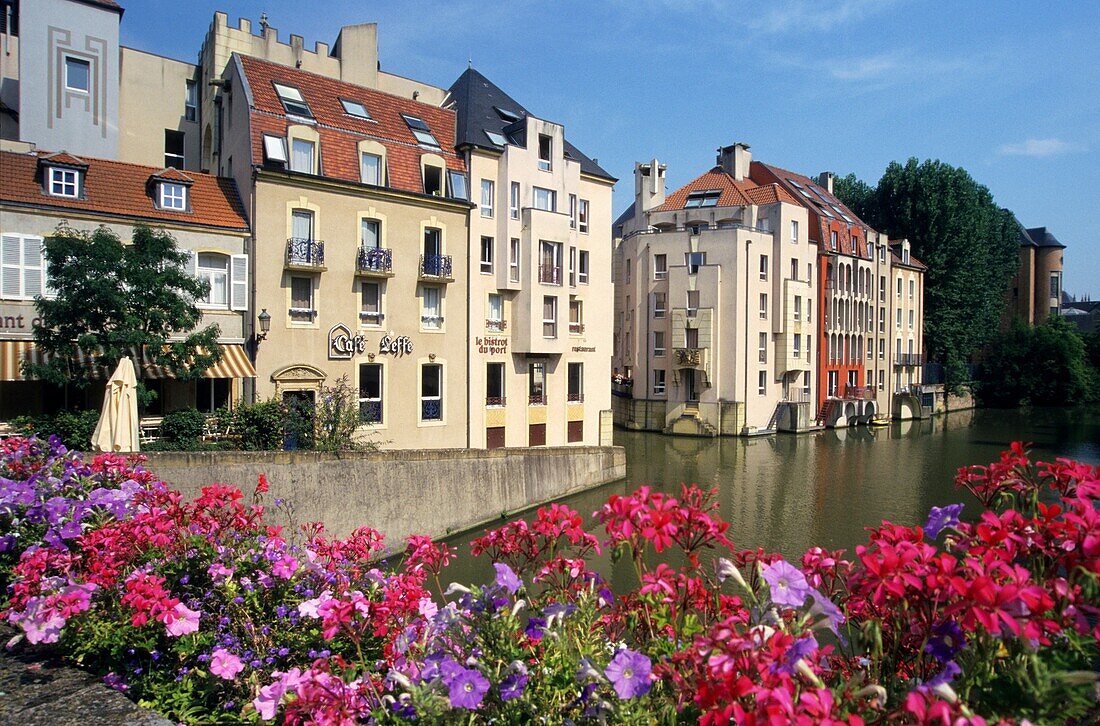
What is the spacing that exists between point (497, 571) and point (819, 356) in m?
50.9

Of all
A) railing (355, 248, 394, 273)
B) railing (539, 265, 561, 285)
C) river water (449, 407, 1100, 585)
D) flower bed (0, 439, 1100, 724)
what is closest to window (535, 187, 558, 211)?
railing (539, 265, 561, 285)

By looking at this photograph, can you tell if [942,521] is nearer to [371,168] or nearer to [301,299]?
[301,299]

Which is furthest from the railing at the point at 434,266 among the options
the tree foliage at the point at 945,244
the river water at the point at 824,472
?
the tree foliage at the point at 945,244

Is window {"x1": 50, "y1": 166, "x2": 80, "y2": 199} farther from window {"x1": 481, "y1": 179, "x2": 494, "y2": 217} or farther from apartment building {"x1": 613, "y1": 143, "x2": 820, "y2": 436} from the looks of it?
apartment building {"x1": 613, "y1": 143, "x2": 820, "y2": 436}

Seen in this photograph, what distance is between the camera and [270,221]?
22391 mm

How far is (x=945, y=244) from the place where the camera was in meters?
63.9

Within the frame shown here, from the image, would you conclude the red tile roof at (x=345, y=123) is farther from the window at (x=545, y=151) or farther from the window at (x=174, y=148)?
the window at (x=174, y=148)

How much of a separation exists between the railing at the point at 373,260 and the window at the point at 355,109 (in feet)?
16.6

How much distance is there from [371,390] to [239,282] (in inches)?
207

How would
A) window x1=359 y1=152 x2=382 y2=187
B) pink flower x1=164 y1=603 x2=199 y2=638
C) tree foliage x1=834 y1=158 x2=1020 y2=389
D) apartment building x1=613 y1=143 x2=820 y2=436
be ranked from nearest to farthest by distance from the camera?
1. pink flower x1=164 y1=603 x2=199 y2=638
2. window x1=359 y1=152 x2=382 y2=187
3. apartment building x1=613 y1=143 x2=820 y2=436
4. tree foliage x1=834 y1=158 x2=1020 y2=389

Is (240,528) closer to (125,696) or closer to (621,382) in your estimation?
(125,696)

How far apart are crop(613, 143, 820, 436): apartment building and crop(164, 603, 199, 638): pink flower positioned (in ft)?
135

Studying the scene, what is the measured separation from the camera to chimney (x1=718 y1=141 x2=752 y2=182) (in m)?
52.9

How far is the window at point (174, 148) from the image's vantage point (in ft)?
100
